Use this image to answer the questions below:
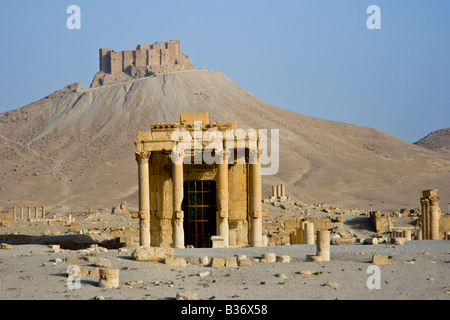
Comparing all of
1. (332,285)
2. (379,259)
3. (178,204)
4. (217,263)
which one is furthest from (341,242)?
(332,285)

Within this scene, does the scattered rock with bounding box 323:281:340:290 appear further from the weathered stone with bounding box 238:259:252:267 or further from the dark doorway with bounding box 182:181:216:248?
the dark doorway with bounding box 182:181:216:248

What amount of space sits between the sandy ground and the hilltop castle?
153m

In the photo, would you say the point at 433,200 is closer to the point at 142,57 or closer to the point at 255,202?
the point at 255,202

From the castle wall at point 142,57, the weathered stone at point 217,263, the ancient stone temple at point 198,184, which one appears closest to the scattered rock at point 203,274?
the weathered stone at point 217,263

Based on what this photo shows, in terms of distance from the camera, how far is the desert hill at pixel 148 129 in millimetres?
108000

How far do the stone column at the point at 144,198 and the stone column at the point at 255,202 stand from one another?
4.31m

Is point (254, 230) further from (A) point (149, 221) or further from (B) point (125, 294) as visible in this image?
(B) point (125, 294)

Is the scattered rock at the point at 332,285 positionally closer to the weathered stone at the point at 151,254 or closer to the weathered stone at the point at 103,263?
the weathered stone at the point at 151,254

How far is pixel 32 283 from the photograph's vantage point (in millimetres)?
21250

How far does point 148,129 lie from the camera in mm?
127625

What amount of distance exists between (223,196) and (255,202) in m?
1.47
